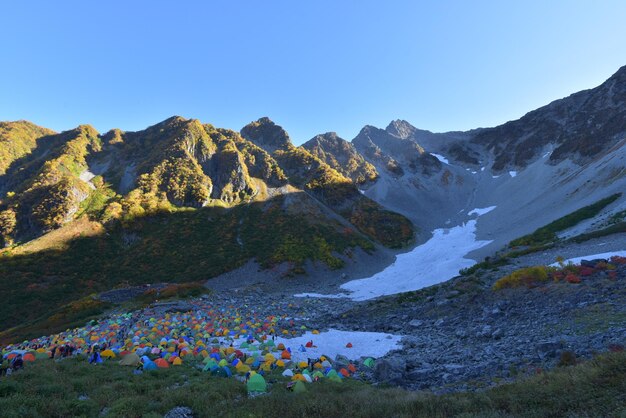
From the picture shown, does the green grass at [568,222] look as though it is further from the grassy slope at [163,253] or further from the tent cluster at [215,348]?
the tent cluster at [215,348]

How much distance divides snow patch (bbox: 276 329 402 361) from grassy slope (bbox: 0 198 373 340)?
39371 mm

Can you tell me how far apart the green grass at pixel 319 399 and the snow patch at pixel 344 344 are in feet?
19.2

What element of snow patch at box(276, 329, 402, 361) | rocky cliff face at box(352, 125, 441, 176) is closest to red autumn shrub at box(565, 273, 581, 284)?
snow patch at box(276, 329, 402, 361)

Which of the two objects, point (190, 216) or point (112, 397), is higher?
point (190, 216)

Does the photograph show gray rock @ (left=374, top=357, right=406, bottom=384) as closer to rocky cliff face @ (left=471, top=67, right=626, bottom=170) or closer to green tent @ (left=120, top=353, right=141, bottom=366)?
green tent @ (left=120, top=353, right=141, bottom=366)

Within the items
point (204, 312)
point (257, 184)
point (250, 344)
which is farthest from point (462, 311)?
point (257, 184)

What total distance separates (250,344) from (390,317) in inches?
456

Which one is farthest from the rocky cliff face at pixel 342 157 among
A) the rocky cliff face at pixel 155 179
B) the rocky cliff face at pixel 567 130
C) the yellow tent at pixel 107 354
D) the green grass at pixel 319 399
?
the green grass at pixel 319 399

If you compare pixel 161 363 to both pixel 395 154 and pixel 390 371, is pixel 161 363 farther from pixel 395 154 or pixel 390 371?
pixel 395 154

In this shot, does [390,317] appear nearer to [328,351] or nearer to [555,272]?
[328,351]

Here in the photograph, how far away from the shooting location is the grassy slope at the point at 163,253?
5028 centimetres

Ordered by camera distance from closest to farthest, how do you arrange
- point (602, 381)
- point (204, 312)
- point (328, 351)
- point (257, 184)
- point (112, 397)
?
1. point (602, 381)
2. point (112, 397)
3. point (328, 351)
4. point (204, 312)
5. point (257, 184)

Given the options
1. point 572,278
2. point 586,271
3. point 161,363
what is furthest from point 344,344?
point 586,271

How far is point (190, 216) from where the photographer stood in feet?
257
